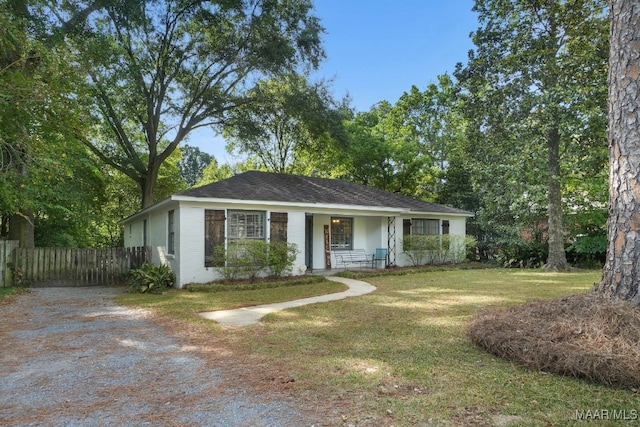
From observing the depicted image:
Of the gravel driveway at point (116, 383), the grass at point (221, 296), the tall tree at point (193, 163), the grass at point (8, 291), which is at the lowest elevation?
the grass at point (221, 296)

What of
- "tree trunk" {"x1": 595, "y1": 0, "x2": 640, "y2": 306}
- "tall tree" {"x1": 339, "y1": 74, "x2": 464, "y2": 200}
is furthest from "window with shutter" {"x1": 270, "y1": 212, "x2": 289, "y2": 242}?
"tall tree" {"x1": 339, "y1": 74, "x2": 464, "y2": 200}

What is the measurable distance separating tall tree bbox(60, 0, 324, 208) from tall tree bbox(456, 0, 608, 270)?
7488 millimetres

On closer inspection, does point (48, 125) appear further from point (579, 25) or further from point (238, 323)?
point (579, 25)

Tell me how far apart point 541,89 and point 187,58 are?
14.7m

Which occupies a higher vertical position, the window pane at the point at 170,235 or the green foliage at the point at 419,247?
the window pane at the point at 170,235

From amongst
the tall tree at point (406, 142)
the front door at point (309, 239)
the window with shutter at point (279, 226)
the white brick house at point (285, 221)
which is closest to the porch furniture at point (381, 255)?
the white brick house at point (285, 221)

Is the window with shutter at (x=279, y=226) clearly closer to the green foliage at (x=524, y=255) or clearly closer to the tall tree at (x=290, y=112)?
the tall tree at (x=290, y=112)

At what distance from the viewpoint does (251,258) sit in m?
11.3

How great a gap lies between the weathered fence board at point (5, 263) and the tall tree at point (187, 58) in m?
5.65

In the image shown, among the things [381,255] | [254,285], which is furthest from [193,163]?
[254,285]

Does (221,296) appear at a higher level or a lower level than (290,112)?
lower

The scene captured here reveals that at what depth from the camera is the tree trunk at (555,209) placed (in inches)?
583

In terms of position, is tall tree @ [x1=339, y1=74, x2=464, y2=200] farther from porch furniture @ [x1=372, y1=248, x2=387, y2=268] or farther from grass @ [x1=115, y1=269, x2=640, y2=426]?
grass @ [x1=115, y1=269, x2=640, y2=426]

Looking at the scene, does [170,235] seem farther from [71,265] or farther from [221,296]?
[221,296]
